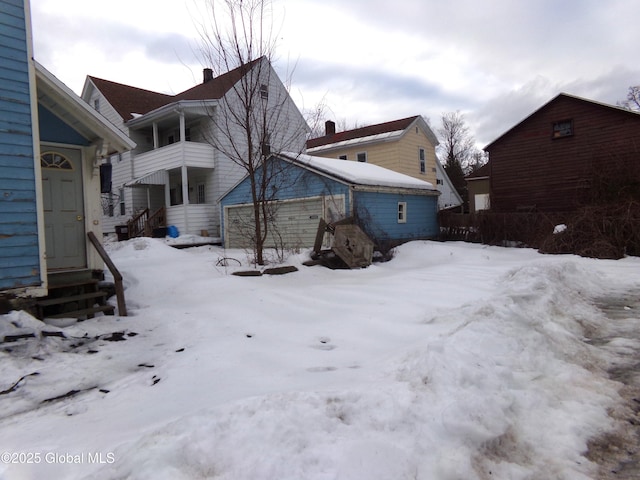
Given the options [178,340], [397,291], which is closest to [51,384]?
[178,340]

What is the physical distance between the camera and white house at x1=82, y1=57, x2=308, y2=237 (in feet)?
64.6

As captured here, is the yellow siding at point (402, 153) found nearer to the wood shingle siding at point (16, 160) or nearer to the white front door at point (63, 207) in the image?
the white front door at point (63, 207)

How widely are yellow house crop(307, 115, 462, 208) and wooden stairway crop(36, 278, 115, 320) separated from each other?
20492 mm

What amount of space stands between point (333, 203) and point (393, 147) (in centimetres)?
1192

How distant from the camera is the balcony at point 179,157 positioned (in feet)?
64.7

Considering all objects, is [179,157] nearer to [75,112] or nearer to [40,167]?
[75,112]

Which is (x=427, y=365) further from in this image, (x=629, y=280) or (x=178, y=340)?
(x=629, y=280)

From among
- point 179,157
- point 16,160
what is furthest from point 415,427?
point 179,157

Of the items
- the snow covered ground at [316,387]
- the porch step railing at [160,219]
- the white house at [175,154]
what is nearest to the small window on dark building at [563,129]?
the white house at [175,154]

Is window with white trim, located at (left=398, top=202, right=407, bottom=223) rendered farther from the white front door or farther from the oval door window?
the oval door window

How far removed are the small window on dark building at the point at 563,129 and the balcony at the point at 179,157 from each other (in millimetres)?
17122

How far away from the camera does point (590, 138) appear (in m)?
18.8

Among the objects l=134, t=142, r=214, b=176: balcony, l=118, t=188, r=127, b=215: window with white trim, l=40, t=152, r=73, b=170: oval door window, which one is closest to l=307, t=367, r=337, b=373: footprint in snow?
l=40, t=152, r=73, b=170: oval door window

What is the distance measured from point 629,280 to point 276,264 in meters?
8.19
